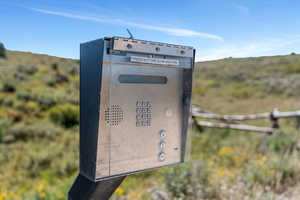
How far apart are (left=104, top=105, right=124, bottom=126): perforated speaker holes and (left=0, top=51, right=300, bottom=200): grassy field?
22 centimetres

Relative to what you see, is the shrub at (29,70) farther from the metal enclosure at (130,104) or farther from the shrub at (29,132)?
the metal enclosure at (130,104)

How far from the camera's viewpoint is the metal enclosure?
838 mm

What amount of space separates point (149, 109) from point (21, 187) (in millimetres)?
3627

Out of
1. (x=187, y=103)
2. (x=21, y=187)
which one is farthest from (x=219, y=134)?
(x=187, y=103)

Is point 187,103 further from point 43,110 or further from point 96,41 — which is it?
point 43,110

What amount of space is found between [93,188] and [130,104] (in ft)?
1.09

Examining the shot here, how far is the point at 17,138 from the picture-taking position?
6055 millimetres

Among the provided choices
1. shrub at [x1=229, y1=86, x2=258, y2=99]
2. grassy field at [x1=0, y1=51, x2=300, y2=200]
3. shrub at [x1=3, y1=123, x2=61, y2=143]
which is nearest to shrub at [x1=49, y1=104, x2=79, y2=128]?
grassy field at [x1=0, y1=51, x2=300, y2=200]

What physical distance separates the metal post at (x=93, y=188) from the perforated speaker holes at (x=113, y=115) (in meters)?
0.22

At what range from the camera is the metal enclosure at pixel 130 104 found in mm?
838

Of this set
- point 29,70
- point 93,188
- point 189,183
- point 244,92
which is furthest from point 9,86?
point 244,92

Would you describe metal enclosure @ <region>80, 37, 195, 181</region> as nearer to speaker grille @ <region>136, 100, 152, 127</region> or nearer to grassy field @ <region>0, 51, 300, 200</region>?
speaker grille @ <region>136, 100, 152, 127</region>

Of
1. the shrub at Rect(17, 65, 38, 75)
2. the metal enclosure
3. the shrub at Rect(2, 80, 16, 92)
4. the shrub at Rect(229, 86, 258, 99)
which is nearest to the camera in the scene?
the metal enclosure

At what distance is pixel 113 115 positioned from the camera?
0.87m
